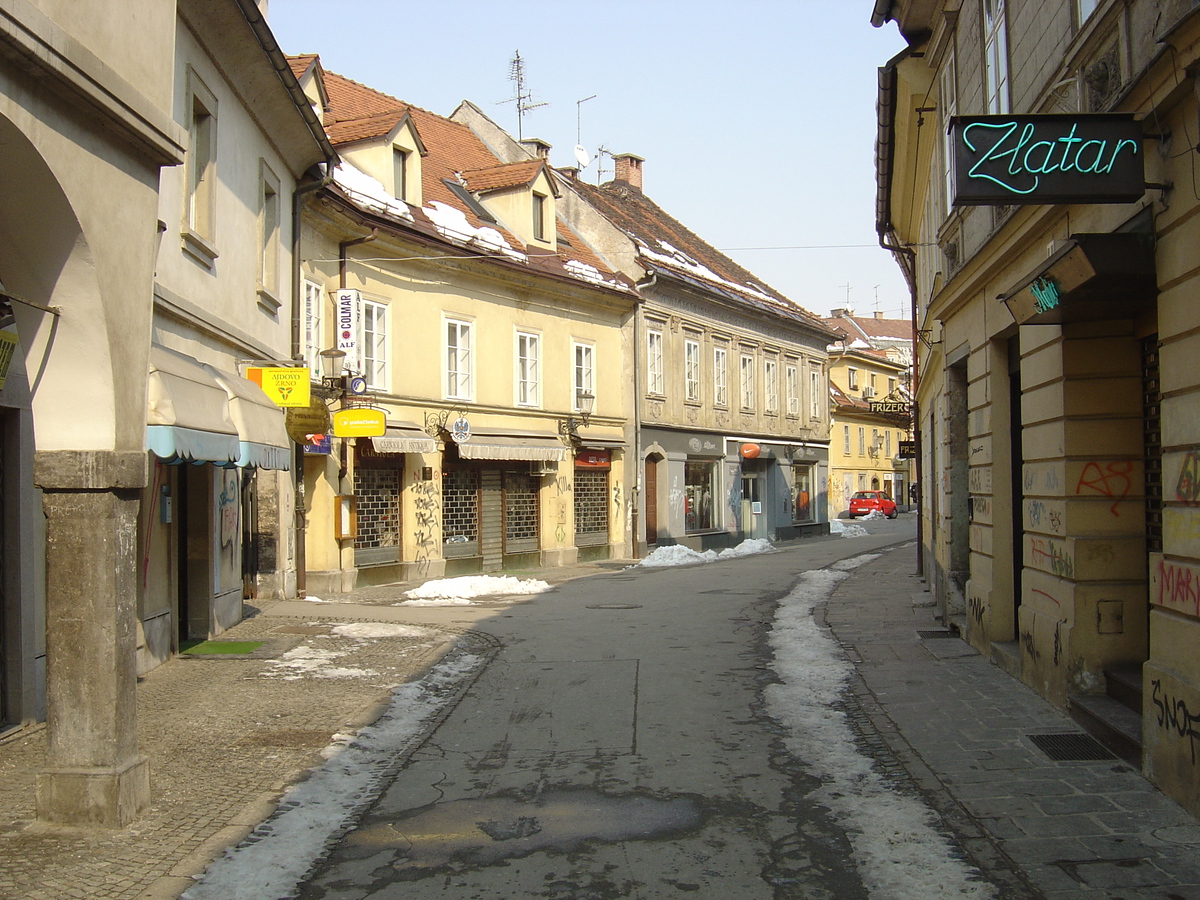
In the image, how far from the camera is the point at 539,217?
25812 millimetres

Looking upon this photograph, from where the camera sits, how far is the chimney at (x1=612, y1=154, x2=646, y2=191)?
3672cm

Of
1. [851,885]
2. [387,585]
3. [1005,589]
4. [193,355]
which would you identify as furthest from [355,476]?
[851,885]

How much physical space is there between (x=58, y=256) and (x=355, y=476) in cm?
1426

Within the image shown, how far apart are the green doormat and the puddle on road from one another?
603 centimetres

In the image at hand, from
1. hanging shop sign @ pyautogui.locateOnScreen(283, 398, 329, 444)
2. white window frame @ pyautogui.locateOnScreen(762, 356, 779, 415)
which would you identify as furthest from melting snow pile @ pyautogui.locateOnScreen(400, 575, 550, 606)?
white window frame @ pyautogui.locateOnScreen(762, 356, 779, 415)

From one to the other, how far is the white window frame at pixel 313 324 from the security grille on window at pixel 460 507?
4549 mm

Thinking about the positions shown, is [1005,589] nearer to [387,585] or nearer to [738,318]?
[387,585]

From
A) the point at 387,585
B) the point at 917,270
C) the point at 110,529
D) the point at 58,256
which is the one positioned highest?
the point at 917,270

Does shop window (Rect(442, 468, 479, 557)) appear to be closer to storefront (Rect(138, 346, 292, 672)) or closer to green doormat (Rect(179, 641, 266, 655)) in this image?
storefront (Rect(138, 346, 292, 672))

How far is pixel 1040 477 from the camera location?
8.52 meters

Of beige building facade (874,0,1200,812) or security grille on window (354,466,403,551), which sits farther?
security grille on window (354,466,403,551)

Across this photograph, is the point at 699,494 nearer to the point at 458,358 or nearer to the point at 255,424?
the point at 458,358

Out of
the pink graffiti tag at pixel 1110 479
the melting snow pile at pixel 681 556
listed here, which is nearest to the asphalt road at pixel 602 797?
the pink graffiti tag at pixel 1110 479

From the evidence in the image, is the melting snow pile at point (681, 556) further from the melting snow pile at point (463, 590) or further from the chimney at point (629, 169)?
the chimney at point (629, 169)
